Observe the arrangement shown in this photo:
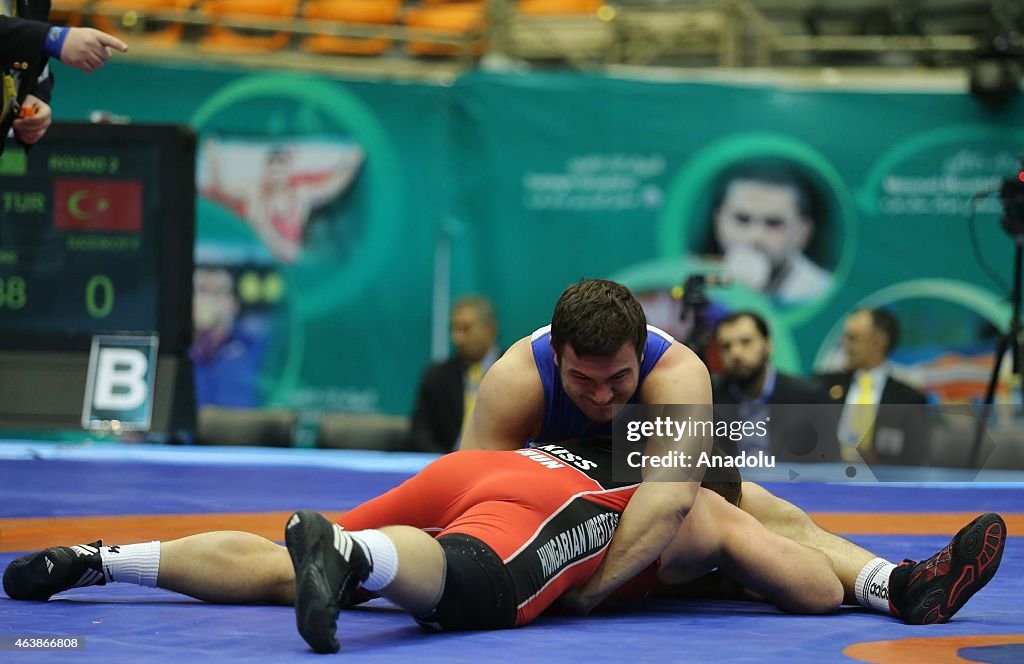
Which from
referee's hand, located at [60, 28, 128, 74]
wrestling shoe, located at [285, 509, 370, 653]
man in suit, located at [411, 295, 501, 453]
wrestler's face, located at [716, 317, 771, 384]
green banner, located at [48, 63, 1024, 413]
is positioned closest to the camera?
wrestling shoe, located at [285, 509, 370, 653]

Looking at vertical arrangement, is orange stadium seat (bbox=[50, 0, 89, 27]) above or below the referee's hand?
above

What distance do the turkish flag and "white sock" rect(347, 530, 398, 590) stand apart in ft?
16.5

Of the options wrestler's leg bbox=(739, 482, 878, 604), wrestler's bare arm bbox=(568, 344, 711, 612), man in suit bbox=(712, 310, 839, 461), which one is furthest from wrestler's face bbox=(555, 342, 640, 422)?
man in suit bbox=(712, 310, 839, 461)

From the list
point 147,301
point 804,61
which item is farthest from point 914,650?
point 804,61

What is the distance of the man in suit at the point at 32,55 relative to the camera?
434 cm

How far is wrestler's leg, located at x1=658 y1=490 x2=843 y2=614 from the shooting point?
3598 mm

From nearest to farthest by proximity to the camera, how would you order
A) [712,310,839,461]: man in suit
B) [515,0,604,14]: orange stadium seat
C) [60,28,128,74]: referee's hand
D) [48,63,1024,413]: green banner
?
[60,28,128,74]: referee's hand
[712,310,839,461]: man in suit
[48,63,1024,413]: green banner
[515,0,604,14]: orange stadium seat

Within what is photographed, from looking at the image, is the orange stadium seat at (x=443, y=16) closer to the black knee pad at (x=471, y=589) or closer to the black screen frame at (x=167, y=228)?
the black screen frame at (x=167, y=228)

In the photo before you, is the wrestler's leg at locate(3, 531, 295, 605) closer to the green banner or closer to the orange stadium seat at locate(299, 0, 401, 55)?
the green banner

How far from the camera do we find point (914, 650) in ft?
10.3

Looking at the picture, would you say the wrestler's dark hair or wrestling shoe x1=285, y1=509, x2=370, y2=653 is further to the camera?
the wrestler's dark hair

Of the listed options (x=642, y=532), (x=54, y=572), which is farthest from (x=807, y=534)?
(x=54, y=572)

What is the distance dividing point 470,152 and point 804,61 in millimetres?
4660

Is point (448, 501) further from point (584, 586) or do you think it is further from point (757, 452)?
point (757, 452)
